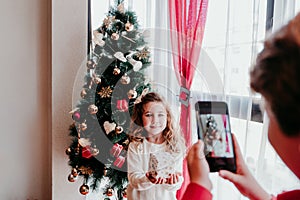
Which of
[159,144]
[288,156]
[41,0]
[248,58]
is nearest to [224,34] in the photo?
[248,58]

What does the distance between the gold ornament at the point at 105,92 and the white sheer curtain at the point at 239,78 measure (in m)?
0.21

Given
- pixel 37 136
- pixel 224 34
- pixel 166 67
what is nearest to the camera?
pixel 224 34

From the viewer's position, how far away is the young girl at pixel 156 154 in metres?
1.21

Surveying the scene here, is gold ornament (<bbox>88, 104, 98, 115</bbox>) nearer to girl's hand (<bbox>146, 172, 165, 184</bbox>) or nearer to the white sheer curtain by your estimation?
the white sheer curtain

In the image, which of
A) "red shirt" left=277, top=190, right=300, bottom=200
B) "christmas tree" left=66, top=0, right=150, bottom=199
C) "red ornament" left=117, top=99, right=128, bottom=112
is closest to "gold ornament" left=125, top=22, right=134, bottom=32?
"christmas tree" left=66, top=0, right=150, bottom=199

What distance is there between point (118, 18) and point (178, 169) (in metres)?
0.76

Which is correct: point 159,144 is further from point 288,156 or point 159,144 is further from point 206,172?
point 288,156

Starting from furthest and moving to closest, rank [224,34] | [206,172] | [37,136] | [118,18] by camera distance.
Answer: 1. [37,136]
2. [118,18]
3. [224,34]
4. [206,172]

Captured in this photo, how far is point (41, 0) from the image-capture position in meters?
1.92

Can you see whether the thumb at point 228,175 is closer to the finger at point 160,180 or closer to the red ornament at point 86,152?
the finger at point 160,180

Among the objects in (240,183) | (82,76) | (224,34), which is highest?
(224,34)

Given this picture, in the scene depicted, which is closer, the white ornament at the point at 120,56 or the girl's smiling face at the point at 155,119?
the girl's smiling face at the point at 155,119

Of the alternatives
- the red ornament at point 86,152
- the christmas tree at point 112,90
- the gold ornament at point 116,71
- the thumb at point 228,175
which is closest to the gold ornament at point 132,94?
the christmas tree at point 112,90

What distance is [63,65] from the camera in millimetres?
1823
